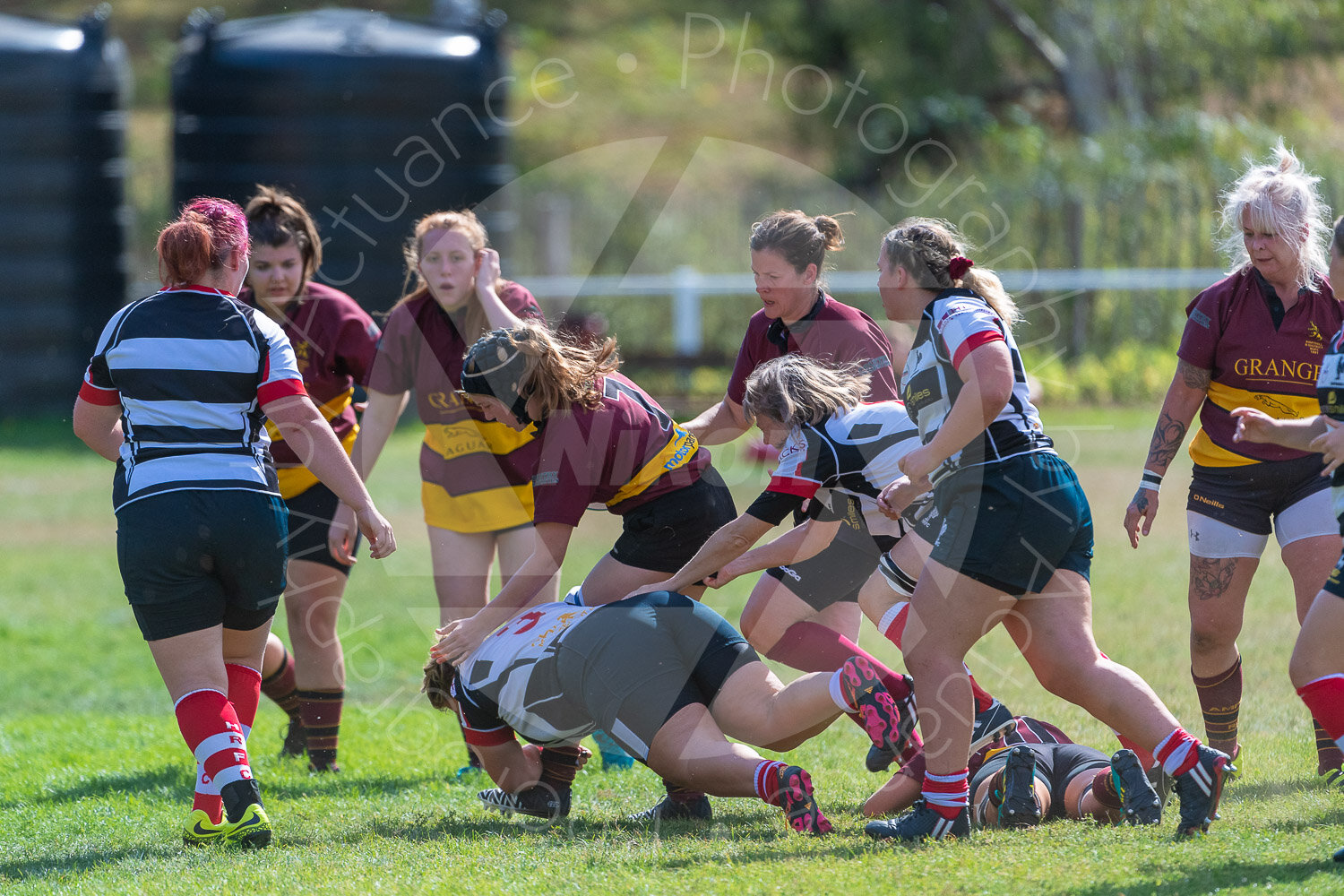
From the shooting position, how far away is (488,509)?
16.5ft

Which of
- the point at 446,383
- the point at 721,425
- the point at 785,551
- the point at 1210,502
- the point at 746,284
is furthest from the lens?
the point at 746,284

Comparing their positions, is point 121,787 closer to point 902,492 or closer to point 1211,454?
point 902,492

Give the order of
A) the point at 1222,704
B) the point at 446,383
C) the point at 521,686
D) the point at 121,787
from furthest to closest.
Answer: the point at 446,383, the point at 121,787, the point at 1222,704, the point at 521,686

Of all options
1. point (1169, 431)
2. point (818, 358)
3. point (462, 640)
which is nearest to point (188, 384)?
point (462, 640)

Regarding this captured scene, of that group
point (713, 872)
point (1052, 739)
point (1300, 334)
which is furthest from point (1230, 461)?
point (713, 872)

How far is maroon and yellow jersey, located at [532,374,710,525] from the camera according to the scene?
3900mm

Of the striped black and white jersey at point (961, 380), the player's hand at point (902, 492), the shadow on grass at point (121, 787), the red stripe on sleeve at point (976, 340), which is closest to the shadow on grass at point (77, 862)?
the shadow on grass at point (121, 787)

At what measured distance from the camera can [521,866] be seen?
3486mm

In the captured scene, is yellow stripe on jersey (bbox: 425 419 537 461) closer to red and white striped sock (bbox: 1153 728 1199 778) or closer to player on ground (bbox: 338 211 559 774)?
player on ground (bbox: 338 211 559 774)

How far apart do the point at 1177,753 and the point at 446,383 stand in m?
2.90

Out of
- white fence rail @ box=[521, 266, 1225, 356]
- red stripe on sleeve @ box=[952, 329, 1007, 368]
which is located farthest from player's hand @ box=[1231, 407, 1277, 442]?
white fence rail @ box=[521, 266, 1225, 356]

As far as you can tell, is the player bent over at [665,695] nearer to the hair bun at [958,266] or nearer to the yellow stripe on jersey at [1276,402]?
the hair bun at [958,266]

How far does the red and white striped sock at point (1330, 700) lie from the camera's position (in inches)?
136

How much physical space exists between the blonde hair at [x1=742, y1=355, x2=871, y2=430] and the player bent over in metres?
0.62
